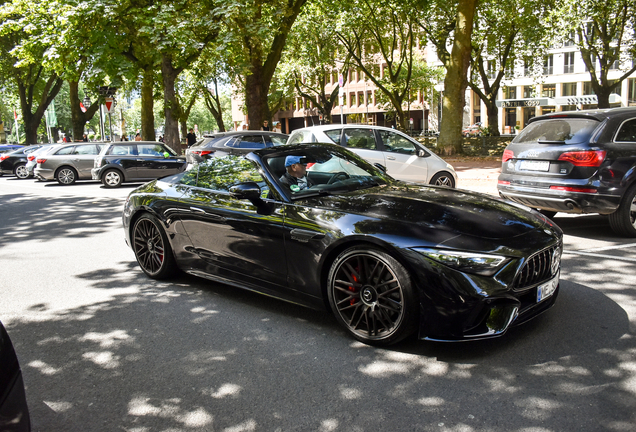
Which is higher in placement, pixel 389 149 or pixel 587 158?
pixel 389 149

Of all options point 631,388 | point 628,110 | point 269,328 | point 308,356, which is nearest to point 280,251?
point 269,328

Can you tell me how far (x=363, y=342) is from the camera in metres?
4.09

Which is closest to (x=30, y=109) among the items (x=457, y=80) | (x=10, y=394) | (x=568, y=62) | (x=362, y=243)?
(x=457, y=80)

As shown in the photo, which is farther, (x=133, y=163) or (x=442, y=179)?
(x=133, y=163)

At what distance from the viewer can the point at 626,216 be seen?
721cm

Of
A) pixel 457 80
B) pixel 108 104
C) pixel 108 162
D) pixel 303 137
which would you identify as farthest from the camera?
pixel 108 104

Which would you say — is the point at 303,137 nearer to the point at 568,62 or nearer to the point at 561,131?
the point at 561,131

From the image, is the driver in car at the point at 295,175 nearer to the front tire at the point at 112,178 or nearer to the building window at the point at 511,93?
the front tire at the point at 112,178

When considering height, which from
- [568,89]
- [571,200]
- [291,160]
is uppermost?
[568,89]

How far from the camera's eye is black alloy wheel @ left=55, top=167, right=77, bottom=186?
19828 mm

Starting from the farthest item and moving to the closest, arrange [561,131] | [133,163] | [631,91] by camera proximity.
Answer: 1. [631,91]
2. [133,163]
3. [561,131]

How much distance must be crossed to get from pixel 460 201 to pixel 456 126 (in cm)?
1880

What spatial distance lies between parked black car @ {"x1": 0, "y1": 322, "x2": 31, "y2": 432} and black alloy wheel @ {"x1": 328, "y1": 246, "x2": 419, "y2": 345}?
7.45 ft

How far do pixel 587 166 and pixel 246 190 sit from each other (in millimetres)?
4707
